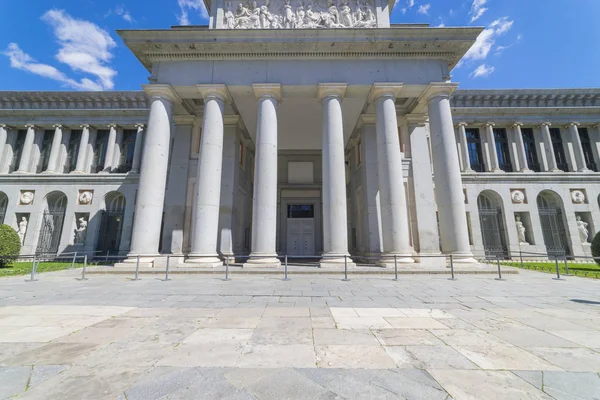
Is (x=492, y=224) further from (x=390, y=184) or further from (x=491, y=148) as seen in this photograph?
(x=390, y=184)

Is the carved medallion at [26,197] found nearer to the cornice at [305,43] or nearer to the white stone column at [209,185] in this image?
the cornice at [305,43]

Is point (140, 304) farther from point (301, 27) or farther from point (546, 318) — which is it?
point (301, 27)

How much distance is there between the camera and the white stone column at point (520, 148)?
A: 24844 mm

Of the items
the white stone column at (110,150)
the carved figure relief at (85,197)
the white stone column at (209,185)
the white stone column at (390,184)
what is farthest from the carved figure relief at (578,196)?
the carved figure relief at (85,197)

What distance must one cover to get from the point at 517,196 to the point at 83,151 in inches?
1676

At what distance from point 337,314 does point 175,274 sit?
9.42 meters

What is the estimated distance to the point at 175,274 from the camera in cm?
1182

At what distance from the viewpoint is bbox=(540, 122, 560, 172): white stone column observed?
81.5 ft

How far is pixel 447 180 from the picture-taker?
1372 cm

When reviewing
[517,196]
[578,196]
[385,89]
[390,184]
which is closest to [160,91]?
[385,89]

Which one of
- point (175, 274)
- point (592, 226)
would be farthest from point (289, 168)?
point (592, 226)

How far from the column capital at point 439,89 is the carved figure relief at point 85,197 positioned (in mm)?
30028

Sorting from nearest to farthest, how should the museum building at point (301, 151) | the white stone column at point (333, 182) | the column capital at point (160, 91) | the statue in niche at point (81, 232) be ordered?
the white stone column at point (333, 182), the museum building at point (301, 151), the column capital at point (160, 91), the statue in niche at point (81, 232)

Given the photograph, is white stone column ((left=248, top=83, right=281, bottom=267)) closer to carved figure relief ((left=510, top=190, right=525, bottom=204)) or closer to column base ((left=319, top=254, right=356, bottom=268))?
column base ((left=319, top=254, right=356, bottom=268))
